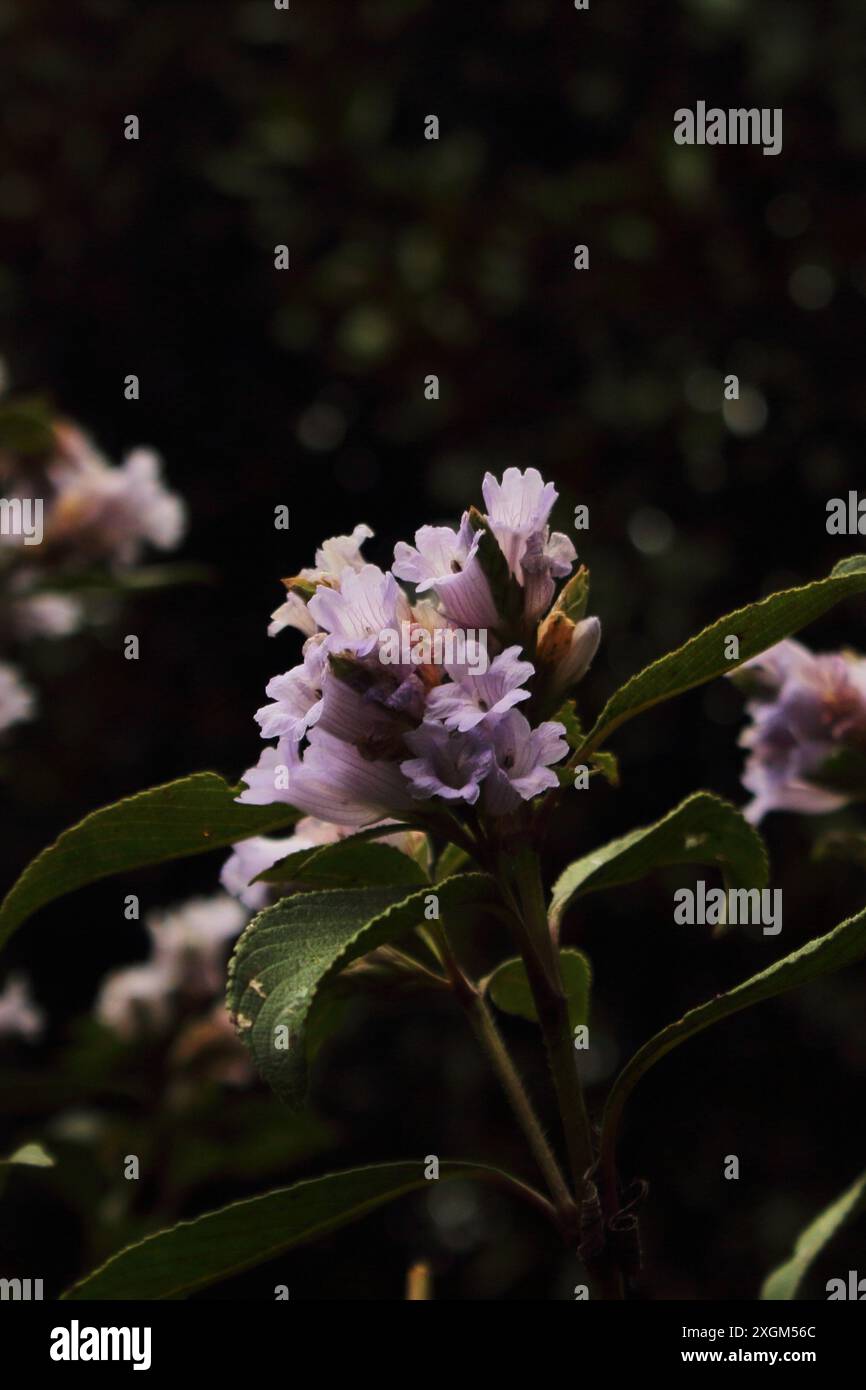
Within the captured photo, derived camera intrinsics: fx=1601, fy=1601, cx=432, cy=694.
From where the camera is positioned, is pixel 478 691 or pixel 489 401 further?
pixel 489 401

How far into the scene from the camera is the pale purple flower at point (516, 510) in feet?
2.08

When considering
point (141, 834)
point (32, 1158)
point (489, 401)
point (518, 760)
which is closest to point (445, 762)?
point (518, 760)

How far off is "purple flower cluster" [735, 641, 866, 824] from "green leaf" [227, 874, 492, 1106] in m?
0.37

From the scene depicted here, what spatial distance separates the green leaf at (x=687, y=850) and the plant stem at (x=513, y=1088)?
0.05m

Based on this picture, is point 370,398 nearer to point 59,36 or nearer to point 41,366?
point 41,366

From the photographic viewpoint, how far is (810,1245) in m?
0.78

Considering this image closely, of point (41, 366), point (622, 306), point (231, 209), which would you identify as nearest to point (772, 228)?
point (622, 306)

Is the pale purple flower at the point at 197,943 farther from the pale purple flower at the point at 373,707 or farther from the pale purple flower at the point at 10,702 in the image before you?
the pale purple flower at the point at 373,707

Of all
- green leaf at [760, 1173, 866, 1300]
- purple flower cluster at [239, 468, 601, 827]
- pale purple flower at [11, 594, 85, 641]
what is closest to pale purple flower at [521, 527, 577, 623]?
purple flower cluster at [239, 468, 601, 827]

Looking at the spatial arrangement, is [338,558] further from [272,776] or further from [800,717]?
[800,717]

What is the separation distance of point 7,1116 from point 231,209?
1.63 m

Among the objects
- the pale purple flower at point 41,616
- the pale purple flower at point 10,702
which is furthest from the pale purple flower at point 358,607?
the pale purple flower at point 41,616

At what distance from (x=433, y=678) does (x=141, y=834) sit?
13cm

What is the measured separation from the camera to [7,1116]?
1.86m
